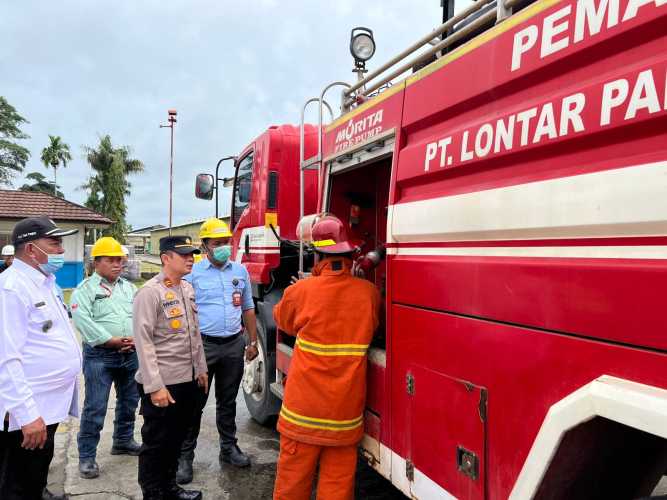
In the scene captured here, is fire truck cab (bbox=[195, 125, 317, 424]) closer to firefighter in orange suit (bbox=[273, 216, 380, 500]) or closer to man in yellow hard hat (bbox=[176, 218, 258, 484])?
man in yellow hard hat (bbox=[176, 218, 258, 484])

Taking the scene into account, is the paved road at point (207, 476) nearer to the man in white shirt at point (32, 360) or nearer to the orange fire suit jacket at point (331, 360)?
the man in white shirt at point (32, 360)

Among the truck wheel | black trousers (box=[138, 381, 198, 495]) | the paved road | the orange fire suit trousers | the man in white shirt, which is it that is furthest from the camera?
the truck wheel

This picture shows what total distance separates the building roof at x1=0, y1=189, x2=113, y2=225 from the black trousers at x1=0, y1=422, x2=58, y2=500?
17643 mm

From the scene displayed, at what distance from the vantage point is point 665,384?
126cm

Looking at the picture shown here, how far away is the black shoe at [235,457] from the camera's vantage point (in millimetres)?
3873

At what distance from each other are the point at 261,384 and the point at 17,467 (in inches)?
93.4

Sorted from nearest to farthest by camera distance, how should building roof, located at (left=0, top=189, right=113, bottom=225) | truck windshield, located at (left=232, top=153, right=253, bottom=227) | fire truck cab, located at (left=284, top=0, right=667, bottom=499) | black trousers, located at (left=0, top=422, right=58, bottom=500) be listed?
fire truck cab, located at (left=284, top=0, right=667, bottom=499) → black trousers, located at (left=0, top=422, right=58, bottom=500) → truck windshield, located at (left=232, top=153, right=253, bottom=227) → building roof, located at (left=0, top=189, right=113, bottom=225)

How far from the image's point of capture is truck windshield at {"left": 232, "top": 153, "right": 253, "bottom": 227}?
527 cm

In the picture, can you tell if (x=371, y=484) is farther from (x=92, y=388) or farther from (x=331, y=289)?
(x=92, y=388)

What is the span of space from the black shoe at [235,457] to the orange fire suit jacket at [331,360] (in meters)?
1.41

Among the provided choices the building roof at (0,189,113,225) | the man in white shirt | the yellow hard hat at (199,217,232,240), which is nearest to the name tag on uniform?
the man in white shirt

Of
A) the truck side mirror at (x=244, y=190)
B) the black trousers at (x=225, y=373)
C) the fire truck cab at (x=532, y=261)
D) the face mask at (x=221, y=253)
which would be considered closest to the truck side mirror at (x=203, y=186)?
the truck side mirror at (x=244, y=190)

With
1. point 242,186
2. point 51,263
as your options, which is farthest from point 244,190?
point 51,263

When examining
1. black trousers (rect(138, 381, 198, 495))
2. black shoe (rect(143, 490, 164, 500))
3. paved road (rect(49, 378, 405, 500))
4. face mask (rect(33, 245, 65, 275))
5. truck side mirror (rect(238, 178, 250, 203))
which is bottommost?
paved road (rect(49, 378, 405, 500))
